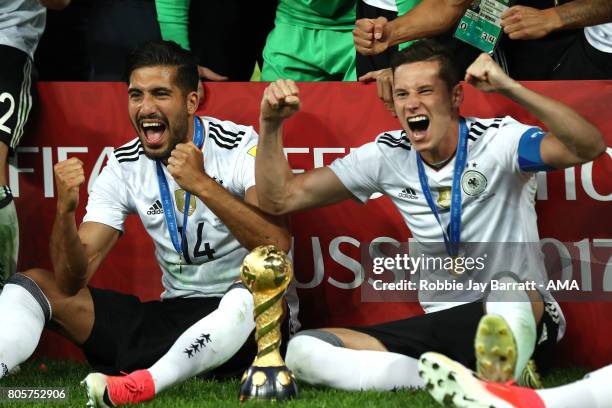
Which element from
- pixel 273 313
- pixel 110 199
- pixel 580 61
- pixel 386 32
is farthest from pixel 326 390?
pixel 580 61

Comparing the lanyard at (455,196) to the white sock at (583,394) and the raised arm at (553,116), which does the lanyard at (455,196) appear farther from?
the white sock at (583,394)

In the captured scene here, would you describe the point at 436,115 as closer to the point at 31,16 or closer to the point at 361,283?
the point at 361,283

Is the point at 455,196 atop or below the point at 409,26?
below

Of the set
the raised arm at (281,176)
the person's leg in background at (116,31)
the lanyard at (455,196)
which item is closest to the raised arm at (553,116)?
the lanyard at (455,196)

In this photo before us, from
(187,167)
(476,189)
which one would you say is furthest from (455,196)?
(187,167)

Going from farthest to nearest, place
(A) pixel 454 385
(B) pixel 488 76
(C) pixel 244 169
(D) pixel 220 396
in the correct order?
(C) pixel 244 169, (D) pixel 220 396, (B) pixel 488 76, (A) pixel 454 385

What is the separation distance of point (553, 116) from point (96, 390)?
1.84 m

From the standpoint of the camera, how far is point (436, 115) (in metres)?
5.08

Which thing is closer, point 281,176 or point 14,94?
point 281,176

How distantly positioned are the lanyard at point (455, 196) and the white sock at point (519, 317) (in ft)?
1.58

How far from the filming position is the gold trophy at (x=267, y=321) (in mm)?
4516

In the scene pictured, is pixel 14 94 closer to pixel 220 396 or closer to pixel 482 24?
pixel 220 396

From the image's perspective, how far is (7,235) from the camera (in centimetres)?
549

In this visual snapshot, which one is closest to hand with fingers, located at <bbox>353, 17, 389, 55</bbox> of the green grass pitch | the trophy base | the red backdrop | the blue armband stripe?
the red backdrop
